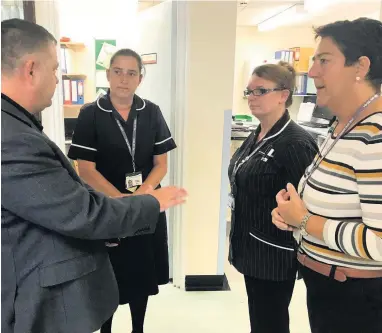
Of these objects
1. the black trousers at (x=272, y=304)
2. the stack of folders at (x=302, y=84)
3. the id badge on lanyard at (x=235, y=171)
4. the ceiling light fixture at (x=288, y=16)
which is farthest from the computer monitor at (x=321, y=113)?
the black trousers at (x=272, y=304)

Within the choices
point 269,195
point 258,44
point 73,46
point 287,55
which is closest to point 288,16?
point 287,55

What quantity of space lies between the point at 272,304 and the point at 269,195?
45 centimetres

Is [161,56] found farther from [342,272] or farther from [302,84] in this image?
[302,84]

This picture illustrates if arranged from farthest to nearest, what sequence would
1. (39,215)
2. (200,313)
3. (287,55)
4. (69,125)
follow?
(287,55) < (69,125) < (200,313) < (39,215)

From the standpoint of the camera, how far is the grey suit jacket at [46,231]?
0.94m

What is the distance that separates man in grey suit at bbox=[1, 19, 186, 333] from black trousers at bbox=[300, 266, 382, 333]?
0.60m

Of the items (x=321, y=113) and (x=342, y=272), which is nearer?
(x=342, y=272)

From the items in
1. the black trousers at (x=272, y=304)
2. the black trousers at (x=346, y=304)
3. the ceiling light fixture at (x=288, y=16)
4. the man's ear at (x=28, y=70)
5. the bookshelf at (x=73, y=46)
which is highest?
the ceiling light fixture at (x=288, y=16)

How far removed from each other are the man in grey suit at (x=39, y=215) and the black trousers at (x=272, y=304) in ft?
2.44

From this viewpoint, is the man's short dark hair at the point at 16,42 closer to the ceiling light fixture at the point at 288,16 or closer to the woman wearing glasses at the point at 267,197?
the woman wearing glasses at the point at 267,197

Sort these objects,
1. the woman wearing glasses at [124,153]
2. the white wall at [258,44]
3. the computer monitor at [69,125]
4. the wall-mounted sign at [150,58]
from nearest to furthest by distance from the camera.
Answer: the woman wearing glasses at [124,153]
the wall-mounted sign at [150,58]
the computer monitor at [69,125]
the white wall at [258,44]

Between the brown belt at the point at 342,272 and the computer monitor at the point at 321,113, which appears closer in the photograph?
the brown belt at the point at 342,272

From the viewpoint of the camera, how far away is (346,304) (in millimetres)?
1100

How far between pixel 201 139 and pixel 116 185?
0.74 m
